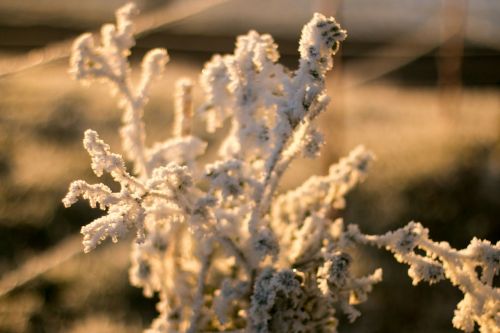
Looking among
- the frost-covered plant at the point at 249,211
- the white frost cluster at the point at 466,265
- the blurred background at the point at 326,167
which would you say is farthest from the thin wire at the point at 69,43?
the white frost cluster at the point at 466,265

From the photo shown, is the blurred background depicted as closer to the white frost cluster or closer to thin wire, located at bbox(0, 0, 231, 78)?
thin wire, located at bbox(0, 0, 231, 78)

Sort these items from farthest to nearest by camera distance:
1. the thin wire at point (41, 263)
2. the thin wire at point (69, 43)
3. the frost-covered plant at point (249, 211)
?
the thin wire at point (69, 43)
the thin wire at point (41, 263)
the frost-covered plant at point (249, 211)

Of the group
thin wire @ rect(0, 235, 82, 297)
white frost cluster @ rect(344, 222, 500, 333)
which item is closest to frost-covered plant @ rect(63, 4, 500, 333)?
white frost cluster @ rect(344, 222, 500, 333)

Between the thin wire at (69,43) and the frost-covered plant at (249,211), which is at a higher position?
the thin wire at (69,43)

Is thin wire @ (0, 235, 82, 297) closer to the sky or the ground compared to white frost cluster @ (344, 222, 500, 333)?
closer to the ground

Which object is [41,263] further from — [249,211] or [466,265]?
[466,265]

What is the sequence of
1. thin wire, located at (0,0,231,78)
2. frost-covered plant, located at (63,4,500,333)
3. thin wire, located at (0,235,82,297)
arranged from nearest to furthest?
frost-covered plant, located at (63,4,500,333) → thin wire, located at (0,235,82,297) → thin wire, located at (0,0,231,78)

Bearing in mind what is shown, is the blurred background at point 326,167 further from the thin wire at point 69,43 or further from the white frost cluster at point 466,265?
the white frost cluster at point 466,265
